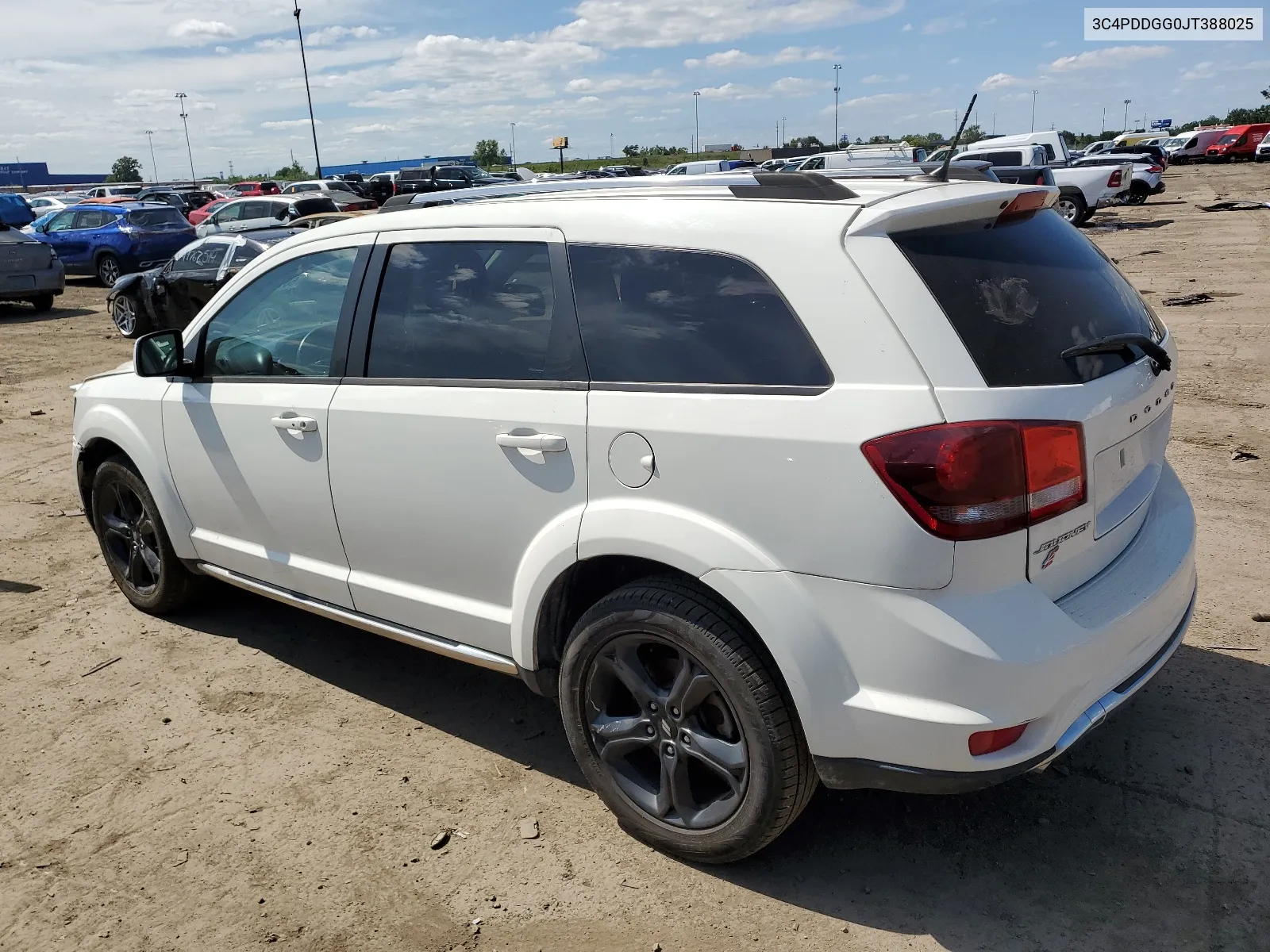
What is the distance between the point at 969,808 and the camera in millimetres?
3100

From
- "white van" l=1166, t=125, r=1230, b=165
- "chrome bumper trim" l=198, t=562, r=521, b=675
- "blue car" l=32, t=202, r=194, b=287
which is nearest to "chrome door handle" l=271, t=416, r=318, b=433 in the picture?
"chrome bumper trim" l=198, t=562, r=521, b=675

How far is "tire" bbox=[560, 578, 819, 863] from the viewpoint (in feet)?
8.57

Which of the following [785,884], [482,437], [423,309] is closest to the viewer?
[785,884]

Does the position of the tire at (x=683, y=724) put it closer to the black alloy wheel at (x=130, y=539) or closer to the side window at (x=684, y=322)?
the side window at (x=684, y=322)

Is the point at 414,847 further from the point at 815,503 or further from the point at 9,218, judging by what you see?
the point at 9,218

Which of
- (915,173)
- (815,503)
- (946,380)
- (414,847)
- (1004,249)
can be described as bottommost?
(414,847)

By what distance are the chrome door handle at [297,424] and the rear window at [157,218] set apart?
1987 centimetres

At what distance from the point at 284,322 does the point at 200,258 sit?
426 inches

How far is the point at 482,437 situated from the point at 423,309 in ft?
2.01

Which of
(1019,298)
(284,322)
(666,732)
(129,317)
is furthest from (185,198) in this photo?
(1019,298)

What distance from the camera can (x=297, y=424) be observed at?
3.65m

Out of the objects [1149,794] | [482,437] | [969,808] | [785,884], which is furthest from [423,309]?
[1149,794]

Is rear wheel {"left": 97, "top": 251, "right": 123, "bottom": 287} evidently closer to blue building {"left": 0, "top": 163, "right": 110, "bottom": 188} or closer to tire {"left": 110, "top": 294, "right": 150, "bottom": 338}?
tire {"left": 110, "top": 294, "right": 150, "bottom": 338}

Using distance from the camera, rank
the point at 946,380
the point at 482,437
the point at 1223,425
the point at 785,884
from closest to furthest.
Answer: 1. the point at 946,380
2. the point at 785,884
3. the point at 482,437
4. the point at 1223,425
